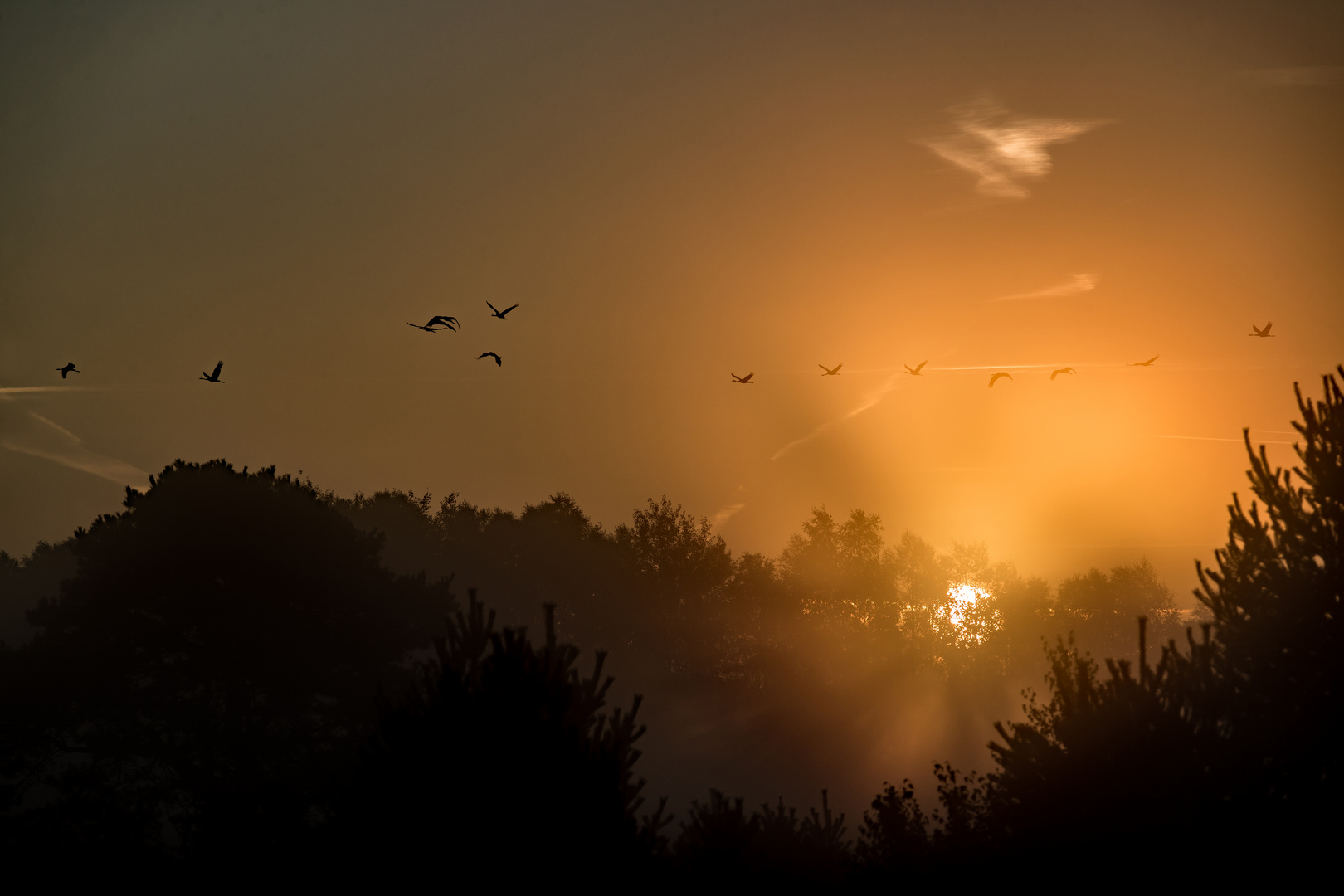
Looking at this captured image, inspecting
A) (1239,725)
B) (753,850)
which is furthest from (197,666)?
(1239,725)

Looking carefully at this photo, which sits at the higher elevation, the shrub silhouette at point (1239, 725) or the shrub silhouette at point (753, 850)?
the shrub silhouette at point (1239, 725)

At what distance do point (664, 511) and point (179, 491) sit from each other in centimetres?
7002

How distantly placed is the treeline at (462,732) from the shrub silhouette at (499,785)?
0.03 m

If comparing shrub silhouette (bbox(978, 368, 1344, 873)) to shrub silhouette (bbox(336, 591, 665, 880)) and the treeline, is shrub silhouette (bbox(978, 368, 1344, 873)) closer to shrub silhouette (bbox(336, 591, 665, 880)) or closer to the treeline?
Answer: the treeline

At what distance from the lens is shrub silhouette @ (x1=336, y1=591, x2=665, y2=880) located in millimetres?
9180

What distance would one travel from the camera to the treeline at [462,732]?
31.1ft

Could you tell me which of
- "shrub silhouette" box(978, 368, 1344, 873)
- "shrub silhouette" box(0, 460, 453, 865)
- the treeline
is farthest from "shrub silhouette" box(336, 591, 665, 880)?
"shrub silhouette" box(0, 460, 453, 865)

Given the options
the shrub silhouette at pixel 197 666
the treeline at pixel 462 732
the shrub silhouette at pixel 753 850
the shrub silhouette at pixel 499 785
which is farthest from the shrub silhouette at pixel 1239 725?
the shrub silhouette at pixel 197 666

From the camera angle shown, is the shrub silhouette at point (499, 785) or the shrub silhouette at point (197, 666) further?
the shrub silhouette at point (197, 666)

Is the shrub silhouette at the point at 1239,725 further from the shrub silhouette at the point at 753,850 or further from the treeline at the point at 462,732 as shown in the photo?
the shrub silhouette at the point at 753,850

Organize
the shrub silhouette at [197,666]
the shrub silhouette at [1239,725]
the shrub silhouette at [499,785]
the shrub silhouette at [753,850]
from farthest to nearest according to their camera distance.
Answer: the shrub silhouette at [197,666] < the shrub silhouette at [753,850] < the shrub silhouette at [1239,725] < the shrub silhouette at [499,785]

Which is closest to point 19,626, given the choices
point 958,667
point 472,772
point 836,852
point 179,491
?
point 179,491

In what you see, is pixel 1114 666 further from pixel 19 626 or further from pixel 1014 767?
pixel 19 626

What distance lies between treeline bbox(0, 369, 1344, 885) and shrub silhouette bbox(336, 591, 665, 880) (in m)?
0.03
